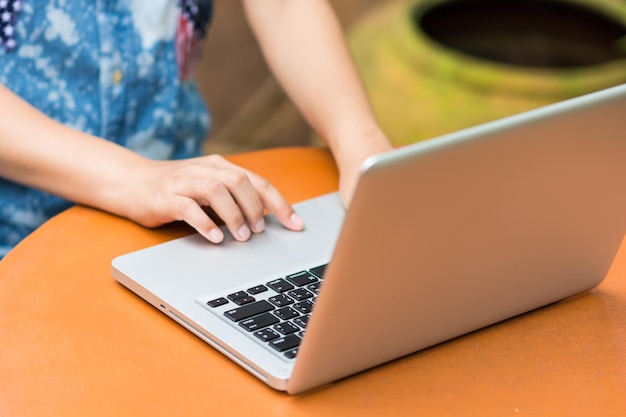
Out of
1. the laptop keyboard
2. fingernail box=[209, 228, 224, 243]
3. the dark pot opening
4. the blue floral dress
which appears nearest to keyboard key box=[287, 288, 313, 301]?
the laptop keyboard

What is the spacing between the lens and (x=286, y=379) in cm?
62

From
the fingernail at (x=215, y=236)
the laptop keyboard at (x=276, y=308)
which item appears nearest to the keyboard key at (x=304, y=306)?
the laptop keyboard at (x=276, y=308)

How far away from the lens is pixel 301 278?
73cm

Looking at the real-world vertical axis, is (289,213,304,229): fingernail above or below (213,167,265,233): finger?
below

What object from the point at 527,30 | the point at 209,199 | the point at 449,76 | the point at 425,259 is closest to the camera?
the point at 425,259

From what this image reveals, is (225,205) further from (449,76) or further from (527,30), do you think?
(527,30)

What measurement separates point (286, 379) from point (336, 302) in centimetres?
8

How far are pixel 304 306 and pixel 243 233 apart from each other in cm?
14

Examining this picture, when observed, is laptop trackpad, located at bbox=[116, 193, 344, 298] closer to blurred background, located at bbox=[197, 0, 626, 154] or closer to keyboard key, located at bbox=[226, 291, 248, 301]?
keyboard key, located at bbox=[226, 291, 248, 301]

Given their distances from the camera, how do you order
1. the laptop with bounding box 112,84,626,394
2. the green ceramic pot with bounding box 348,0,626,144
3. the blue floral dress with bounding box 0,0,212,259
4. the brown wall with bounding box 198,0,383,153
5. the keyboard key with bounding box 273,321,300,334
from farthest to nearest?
the brown wall with bounding box 198,0,383,153 → the green ceramic pot with bounding box 348,0,626,144 → the blue floral dress with bounding box 0,0,212,259 → the keyboard key with bounding box 273,321,300,334 → the laptop with bounding box 112,84,626,394

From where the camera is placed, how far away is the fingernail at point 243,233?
81 centimetres

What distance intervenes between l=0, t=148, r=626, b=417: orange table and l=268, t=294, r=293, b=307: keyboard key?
57 millimetres

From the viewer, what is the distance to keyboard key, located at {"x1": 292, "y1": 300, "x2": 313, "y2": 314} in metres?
0.68

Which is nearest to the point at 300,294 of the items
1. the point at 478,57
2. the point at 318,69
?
the point at 318,69
